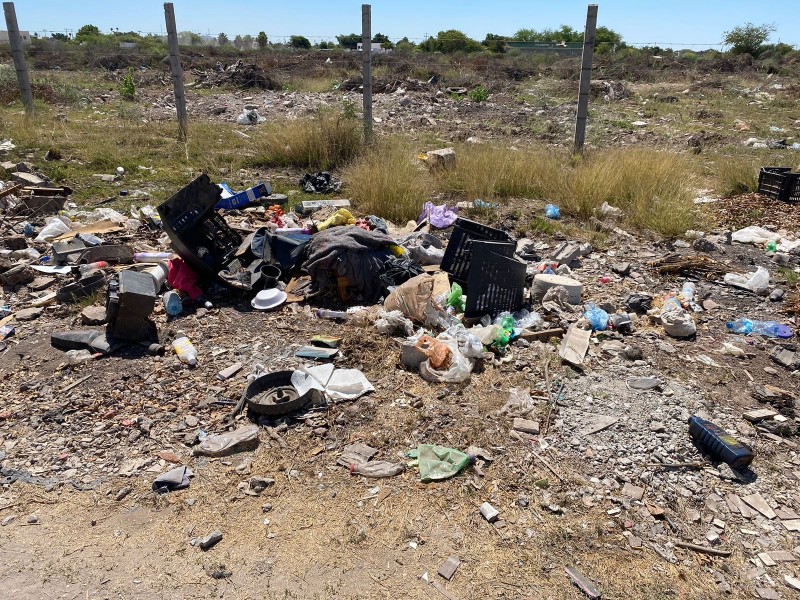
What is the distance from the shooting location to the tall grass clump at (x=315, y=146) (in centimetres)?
842

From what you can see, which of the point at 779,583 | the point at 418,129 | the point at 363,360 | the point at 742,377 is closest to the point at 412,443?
the point at 363,360

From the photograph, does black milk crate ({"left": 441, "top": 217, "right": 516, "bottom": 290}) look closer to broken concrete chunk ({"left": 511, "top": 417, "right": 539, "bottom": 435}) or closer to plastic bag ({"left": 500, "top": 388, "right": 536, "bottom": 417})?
plastic bag ({"left": 500, "top": 388, "right": 536, "bottom": 417})

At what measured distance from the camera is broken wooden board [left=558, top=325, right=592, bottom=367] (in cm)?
390

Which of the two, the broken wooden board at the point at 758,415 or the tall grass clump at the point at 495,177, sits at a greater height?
the tall grass clump at the point at 495,177

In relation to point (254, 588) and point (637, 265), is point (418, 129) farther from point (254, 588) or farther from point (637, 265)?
point (254, 588)

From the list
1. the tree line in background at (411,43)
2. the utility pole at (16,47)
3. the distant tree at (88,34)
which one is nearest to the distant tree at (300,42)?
the tree line in background at (411,43)

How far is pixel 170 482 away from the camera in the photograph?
2871mm

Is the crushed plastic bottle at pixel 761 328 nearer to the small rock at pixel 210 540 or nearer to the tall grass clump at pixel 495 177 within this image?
the tall grass clump at pixel 495 177

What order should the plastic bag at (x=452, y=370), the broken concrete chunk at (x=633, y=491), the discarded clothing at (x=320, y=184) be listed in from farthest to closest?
the discarded clothing at (x=320, y=184) → the plastic bag at (x=452, y=370) → the broken concrete chunk at (x=633, y=491)

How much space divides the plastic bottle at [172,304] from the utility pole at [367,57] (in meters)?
4.95

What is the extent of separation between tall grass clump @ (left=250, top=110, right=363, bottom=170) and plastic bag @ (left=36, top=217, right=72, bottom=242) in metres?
3.07

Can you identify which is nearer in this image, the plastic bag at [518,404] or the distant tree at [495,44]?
the plastic bag at [518,404]

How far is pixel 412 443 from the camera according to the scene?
3.14 m

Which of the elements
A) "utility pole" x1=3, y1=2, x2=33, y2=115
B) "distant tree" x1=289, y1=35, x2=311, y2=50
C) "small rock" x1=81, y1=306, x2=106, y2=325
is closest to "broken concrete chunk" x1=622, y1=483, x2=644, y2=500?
"small rock" x1=81, y1=306, x2=106, y2=325
